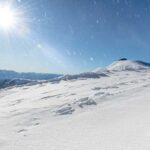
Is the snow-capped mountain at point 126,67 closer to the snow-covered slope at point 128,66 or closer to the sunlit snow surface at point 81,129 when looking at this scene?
the snow-covered slope at point 128,66

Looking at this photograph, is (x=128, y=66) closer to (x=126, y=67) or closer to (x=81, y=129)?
(x=126, y=67)

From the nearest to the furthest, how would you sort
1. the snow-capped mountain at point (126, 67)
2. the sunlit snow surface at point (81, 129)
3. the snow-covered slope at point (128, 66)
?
the sunlit snow surface at point (81, 129) → the snow-capped mountain at point (126, 67) → the snow-covered slope at point (128, 66)

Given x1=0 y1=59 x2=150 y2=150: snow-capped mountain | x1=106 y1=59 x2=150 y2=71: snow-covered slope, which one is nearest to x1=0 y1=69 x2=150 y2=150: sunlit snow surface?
x1=0 y1=59 x2=150 y2=150: snow-capped mountain

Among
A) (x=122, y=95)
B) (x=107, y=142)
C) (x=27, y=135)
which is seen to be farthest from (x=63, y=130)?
(x=122, y=95)

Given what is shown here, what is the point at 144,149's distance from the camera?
22.6ft

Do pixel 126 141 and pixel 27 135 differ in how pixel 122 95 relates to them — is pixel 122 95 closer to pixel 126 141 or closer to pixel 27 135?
pixel 27 135

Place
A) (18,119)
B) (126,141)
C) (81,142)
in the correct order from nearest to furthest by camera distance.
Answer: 1. (126,141)
2. (81,142)
3. (18,119)

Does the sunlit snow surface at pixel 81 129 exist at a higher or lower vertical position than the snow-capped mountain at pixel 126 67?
lower

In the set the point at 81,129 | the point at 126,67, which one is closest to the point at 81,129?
the point at 81,129

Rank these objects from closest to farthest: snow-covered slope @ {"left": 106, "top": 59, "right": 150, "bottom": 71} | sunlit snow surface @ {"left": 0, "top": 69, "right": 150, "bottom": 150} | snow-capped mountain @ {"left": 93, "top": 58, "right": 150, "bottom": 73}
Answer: sunlit snow surface @ {"left": 0, "top": 69, "right": 150, "bottom": 150}, snow-capped mountain @ {"left": 93, "top": 58, "right": 150, "bottom": 73}, snow-covered slope @ {"left": 106, "top": 59, "right": 150, "bottom": 71}

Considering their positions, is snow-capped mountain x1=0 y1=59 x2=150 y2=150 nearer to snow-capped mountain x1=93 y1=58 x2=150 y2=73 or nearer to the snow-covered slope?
snow-capped mountain x1=93 y1=58 x2=150 y2=73

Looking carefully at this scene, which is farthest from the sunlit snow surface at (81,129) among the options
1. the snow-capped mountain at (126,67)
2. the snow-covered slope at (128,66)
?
the snow-covered slope at (128,66)

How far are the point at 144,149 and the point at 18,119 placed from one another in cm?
955

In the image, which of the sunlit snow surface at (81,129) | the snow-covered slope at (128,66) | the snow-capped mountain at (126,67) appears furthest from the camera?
the snow-covered slope at (128,66)
